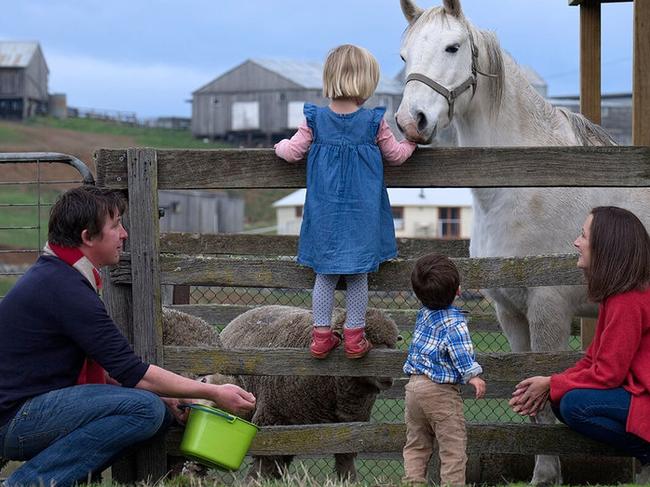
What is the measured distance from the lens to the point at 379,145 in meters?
5.14

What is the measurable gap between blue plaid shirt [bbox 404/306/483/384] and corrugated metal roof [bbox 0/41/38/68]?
246 feet

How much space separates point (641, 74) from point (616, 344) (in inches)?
75.5

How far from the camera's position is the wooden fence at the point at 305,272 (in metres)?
5.21

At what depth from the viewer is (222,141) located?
75.5 meters

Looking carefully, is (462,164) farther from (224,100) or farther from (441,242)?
(224,100)

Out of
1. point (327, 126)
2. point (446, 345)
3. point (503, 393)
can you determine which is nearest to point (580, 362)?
point (446, 345)

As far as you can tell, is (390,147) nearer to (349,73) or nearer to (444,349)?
(349,73)

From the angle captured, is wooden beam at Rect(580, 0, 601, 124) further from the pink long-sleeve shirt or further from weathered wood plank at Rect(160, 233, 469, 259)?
the pink long-sleeve shirt

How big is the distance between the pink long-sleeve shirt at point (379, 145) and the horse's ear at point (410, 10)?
1438mm

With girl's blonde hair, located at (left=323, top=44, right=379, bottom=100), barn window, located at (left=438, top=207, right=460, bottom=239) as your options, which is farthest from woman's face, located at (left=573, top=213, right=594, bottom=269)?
barn window, located at (left=438, top=207, right=460, bottom=239)

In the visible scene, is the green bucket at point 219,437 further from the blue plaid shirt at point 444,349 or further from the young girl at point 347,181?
the blue plaid shirt at point 444,349

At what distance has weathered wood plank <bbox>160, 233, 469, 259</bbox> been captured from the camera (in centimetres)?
738

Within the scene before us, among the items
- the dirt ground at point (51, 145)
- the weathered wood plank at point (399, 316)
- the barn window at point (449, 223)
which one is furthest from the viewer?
the dirt ground at point (51, 145)

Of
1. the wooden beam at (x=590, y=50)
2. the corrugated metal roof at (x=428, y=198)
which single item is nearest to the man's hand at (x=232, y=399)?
the wooden beam at (x=590, y=50)
